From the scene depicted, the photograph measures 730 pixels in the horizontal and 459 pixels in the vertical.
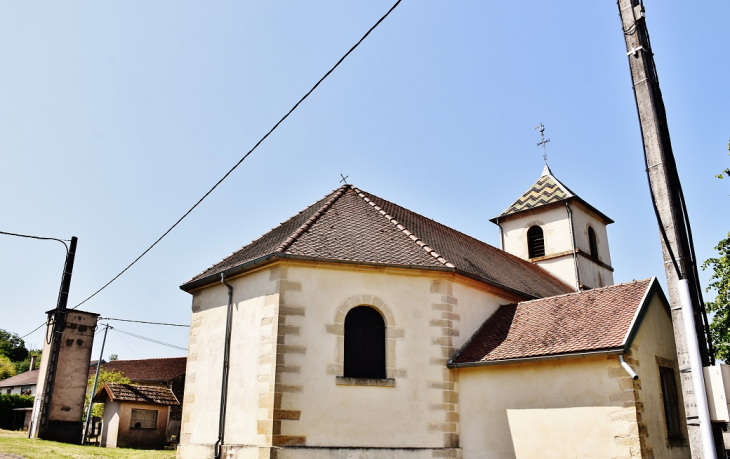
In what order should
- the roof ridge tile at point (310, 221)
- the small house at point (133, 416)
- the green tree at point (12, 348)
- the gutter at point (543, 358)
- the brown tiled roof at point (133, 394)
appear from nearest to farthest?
the gutter at point (543, 358), the roof ridge tile at point (310, 221), the small house at point (133, 416), the brown tiled roof at point (133, 394), the green tree at point (12, 348)

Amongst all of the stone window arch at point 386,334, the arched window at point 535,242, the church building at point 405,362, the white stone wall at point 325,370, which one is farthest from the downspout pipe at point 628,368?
the arched window at point 535,242

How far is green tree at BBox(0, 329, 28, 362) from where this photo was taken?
71.9 metres

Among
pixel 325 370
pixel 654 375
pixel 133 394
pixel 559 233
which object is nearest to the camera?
pixel 654 375

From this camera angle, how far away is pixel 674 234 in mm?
5961

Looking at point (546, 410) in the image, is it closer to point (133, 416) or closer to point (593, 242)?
point (593, 242)

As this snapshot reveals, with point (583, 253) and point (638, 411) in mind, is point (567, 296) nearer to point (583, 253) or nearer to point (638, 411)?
point (638, 411)

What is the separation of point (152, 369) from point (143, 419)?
13456 mm

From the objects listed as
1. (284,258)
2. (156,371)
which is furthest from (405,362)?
(156,371)

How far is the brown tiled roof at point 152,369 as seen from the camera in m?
34.8

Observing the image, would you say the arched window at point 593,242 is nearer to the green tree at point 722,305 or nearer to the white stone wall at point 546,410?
the green tree at point 722,305

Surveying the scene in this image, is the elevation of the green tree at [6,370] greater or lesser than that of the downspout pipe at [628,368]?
greater

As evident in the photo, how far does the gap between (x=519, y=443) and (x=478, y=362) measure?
1.66m

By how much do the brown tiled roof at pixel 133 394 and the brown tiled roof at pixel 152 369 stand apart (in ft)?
25.7

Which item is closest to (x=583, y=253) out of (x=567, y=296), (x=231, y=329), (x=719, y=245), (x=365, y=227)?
(x=719, y=245)
